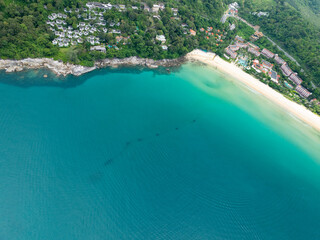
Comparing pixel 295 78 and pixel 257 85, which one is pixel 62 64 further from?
pixel 295 78

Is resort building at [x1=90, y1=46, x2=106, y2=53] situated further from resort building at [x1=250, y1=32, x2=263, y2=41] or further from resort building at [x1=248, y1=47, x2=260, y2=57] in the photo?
resort building at [x1=250, y1=32, x2=263, y2=41]

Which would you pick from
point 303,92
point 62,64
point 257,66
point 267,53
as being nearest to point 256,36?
point 267,53

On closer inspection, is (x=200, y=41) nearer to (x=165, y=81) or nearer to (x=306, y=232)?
(x=165, y=81)

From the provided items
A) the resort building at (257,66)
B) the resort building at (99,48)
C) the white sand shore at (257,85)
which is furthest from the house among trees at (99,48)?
the resort building at (257,66)

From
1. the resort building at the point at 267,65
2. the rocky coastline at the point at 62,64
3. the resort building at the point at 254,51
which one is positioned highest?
the resort building at the point at 254,51

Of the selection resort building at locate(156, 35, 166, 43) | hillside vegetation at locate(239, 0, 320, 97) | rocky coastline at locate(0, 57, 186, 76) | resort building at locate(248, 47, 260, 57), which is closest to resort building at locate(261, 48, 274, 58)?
resort building at locate(248, 47, 260, 57)

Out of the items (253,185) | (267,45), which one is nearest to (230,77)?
(267,45)

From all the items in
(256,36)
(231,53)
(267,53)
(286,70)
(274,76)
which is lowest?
(231,53)

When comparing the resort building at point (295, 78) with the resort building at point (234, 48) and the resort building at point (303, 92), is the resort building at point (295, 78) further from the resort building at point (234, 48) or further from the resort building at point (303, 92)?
the resort building at point (234, 48)
